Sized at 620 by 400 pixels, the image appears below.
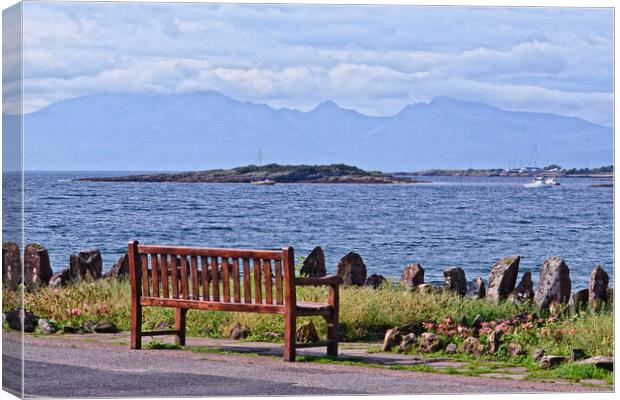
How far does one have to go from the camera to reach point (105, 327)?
1419cm

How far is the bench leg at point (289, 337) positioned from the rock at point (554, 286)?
136 inches

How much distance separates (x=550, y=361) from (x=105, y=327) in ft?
14.5

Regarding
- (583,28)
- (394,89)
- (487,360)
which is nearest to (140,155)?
(394,89)

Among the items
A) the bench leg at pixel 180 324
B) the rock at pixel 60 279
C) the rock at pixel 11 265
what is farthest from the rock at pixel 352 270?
the rock at pixel 11 265

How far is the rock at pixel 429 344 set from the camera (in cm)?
1278

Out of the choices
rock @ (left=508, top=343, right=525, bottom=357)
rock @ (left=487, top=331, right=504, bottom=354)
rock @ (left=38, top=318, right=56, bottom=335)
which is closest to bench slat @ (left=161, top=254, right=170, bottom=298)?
rock @ (left=38, top=318, right=56, bottom=335)

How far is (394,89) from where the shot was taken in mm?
18453

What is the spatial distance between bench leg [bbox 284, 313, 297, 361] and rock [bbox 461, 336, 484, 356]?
1541 mm

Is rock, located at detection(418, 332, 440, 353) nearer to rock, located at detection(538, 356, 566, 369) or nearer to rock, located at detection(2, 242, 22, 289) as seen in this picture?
rock, located at detection(538, 356, 566, 369)

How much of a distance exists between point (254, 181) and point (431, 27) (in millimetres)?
3689

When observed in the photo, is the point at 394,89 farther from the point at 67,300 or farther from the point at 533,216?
the point at 67,300

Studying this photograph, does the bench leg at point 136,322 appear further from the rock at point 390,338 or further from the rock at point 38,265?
the rock at point 38,265

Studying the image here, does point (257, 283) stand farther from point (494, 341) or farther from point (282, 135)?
point (282, 135)

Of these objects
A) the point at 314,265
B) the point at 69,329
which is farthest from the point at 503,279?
the point at 69,329
